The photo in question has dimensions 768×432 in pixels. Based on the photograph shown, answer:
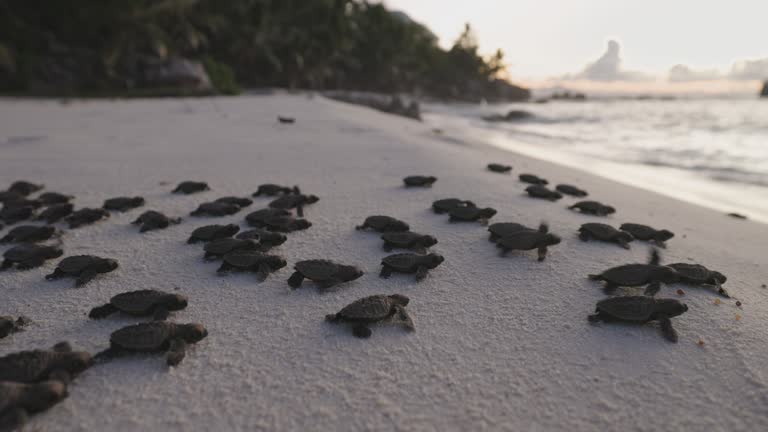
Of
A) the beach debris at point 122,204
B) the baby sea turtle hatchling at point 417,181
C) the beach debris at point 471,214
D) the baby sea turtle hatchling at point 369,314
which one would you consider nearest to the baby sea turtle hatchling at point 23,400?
the baby sea turtle hatchling at point 369,314

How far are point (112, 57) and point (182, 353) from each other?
1742 centimetres

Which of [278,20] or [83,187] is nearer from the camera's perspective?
[83,187]

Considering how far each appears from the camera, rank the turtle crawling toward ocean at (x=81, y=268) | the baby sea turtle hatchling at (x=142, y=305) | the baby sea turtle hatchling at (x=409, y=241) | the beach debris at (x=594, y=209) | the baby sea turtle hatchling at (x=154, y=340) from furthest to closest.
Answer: the beach debris at (x=594, y=209) < the baby sea turtle hatchling at (x=409, y=241) < the turtle crawling toward ocean at (x=81, y=268) < the baby sea turtle hatchling at (x=142, y=305) < the baby sea turtle hatchling at (x=154, y=340)

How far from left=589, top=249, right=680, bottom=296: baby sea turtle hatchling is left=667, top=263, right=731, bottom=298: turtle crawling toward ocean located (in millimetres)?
65

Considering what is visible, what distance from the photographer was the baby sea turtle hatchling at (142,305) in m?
1.91

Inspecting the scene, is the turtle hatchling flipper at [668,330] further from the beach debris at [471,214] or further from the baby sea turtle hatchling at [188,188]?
the baby sea turtle hatchling at [188,188]

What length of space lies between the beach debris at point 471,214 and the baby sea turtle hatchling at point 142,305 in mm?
1998

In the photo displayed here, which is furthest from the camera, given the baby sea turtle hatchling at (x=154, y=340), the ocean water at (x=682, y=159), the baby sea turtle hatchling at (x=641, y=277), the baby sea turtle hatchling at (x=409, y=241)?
the ocean water at (x=682, y=159)

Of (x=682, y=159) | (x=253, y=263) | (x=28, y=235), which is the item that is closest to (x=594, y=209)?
(x=253, y=263)

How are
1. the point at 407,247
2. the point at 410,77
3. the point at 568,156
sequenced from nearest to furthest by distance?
the point at 407,247, the point at 568,156, the point at 410,77

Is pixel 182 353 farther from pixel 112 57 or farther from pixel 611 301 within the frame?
pixel 112 57

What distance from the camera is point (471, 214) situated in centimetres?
321

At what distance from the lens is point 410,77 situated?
1655 inches

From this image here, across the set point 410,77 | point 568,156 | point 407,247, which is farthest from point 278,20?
point 407,247
